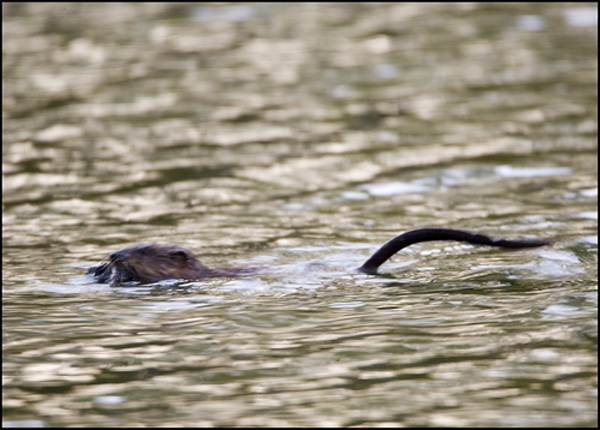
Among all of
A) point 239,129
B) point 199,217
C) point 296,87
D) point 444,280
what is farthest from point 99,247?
point 296,87

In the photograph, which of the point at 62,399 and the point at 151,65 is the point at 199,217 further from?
the point at 151,65

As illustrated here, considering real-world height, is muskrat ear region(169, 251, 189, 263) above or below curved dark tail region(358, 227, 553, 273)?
above

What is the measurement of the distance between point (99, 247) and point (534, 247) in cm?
281

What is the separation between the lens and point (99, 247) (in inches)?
278

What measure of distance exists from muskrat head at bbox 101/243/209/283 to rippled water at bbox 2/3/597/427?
→ 111mm

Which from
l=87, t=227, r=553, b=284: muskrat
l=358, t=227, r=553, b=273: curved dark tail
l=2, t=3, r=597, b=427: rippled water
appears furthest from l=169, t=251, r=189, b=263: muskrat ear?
l=358, t=227, r=553, b=273: curved dark tail

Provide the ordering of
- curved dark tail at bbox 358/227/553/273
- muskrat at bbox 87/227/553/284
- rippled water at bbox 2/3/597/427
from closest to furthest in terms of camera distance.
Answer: rippled water at bbox 2/3/597/427 → curved dark tail at bbox 358/227/553/273 → muskrat at bbox 87/227/553/284

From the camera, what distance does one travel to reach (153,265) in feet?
19.0

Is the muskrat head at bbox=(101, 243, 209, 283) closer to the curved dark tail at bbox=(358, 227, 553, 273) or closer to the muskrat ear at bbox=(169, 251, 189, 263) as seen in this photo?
the muskrat ear at bbox=(169, 251, 189, 263)

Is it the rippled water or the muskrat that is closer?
the rippled water

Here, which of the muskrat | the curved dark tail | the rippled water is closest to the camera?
the rippled water

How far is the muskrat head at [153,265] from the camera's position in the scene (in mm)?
5762

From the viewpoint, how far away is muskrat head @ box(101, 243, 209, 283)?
5.76 m

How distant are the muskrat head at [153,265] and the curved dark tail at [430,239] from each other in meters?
0.91
